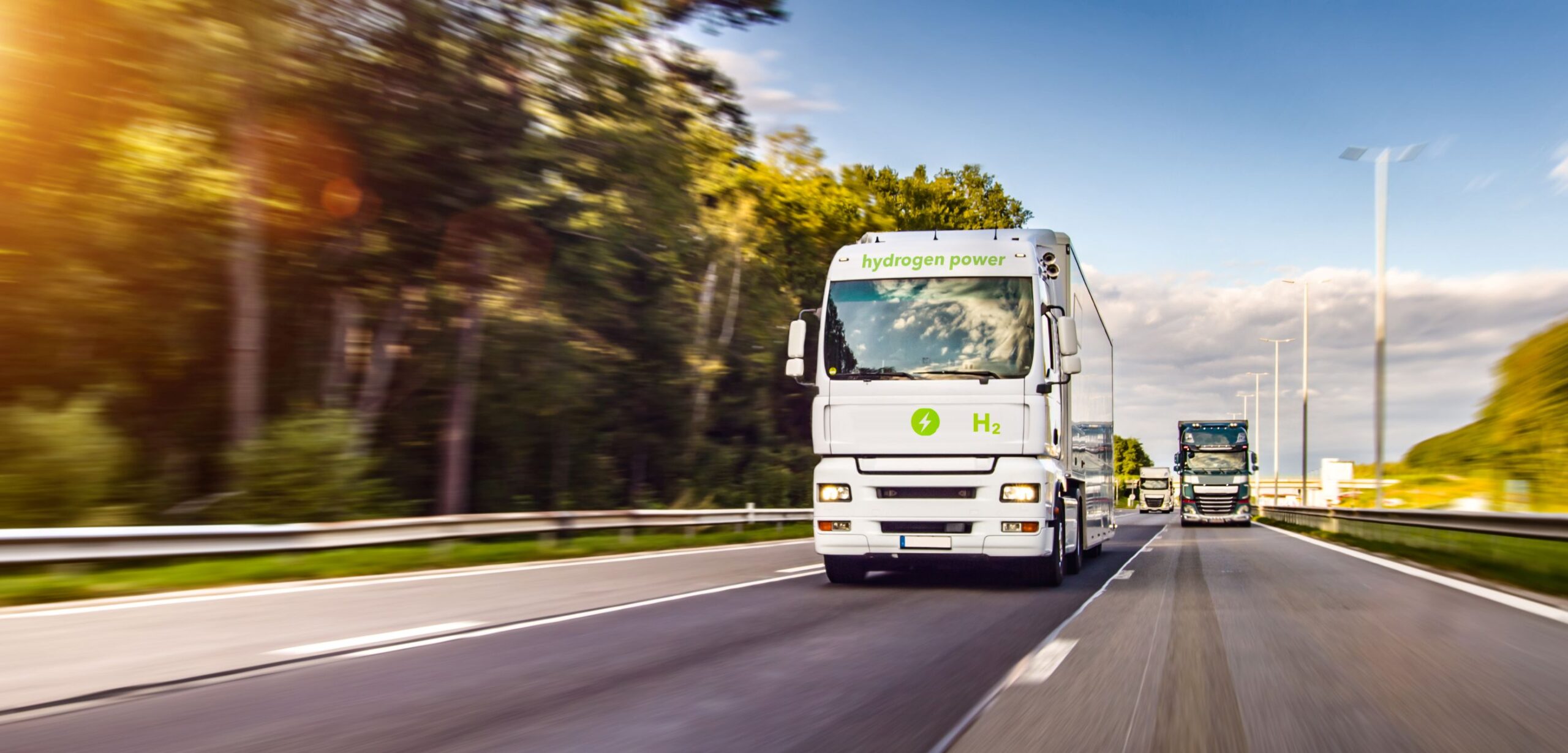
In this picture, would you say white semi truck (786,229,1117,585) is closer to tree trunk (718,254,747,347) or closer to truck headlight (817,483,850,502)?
truck headlight (817,483,850,502)

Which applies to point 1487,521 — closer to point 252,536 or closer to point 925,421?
point 925,421

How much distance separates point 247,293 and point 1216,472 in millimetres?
34680

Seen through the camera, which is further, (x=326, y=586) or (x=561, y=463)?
(x=561, y=463)

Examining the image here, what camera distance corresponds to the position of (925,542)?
1119 centimetres

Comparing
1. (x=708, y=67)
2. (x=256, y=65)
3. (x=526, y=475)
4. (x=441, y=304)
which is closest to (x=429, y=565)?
(x=256, y=65)

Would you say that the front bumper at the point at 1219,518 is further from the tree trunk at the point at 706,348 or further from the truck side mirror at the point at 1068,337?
the truck side mirror at the point at 1068,337

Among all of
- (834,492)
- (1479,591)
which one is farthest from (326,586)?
(1479,591)

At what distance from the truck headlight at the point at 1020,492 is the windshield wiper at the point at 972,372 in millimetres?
994

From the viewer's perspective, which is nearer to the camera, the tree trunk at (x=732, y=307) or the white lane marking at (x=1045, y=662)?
the white lane marking at (x=1045, y=662)

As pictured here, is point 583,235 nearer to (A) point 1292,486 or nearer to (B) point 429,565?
(B) point 429,565

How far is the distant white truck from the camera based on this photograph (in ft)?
268

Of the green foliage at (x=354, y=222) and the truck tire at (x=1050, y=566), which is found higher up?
the green foliage at (x=354, y=222)

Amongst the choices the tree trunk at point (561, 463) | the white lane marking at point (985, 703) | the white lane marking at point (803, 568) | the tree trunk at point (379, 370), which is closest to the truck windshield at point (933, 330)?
the white lane marking at point (985, 703)

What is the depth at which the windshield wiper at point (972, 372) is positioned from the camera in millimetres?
11242
